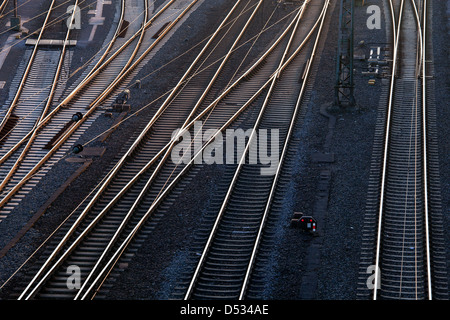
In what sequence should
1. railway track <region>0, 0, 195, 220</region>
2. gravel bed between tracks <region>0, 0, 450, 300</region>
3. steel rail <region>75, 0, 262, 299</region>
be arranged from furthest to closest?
railway track <region>0, 0, 195, 220</region> < steel rail <region>75, 0, 262, 299</region> < gravel bed between tracks <region>0, 0, 450, 300</region>

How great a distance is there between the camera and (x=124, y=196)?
22891 mm

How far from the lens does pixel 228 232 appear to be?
21000mm

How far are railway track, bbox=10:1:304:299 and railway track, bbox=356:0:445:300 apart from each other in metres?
6.13

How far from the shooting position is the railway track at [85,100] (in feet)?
82.4

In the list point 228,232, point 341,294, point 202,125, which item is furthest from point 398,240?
point 202,125

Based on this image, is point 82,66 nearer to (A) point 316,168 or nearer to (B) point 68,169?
(B) point 68,169

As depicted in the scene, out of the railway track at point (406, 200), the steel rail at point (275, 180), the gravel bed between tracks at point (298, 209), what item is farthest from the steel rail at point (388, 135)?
the steel rail at point (275, 180)

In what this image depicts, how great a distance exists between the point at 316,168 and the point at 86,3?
75.5 ft

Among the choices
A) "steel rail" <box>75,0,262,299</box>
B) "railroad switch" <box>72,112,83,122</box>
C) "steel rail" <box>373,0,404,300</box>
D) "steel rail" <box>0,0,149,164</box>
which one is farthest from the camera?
"railroad switch" <box>72,112,83,122</box>

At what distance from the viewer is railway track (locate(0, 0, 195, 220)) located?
25109 millimetres

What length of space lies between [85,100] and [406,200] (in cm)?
1388

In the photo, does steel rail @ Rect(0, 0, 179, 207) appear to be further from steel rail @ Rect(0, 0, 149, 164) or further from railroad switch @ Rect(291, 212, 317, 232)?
railroad switch @ Rect(291, 212, 317, 232)

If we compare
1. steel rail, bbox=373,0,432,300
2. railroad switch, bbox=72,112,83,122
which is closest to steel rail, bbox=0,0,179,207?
railroad switch, bbox=72,112,83,122

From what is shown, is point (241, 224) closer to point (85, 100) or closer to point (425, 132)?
point (425, 132)
